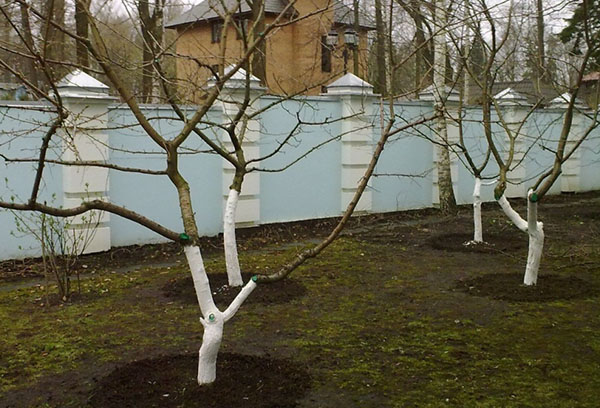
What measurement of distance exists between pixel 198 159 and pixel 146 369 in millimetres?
5747

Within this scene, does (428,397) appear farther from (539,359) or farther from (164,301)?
(164,301)

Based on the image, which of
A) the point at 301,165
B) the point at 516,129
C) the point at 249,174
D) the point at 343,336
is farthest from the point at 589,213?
the point at 343,336

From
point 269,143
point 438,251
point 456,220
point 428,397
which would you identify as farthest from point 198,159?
point 428,397

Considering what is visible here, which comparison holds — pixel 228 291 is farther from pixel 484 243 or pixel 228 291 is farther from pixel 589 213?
pixel 589 213

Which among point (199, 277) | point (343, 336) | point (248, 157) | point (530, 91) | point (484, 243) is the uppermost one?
point (530, 91)

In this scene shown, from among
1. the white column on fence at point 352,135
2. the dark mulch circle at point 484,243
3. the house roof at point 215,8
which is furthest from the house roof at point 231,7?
the dark mulch circle at point 484,243

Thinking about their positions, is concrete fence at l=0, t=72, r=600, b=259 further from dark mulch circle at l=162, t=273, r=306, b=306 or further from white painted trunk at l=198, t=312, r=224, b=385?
white painted trunk at l=198, t=312, r=224, b=385

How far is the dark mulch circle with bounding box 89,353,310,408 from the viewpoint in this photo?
4.02 metres

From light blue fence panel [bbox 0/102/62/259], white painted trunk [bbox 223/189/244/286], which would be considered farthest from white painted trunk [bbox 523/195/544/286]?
light blue fence panel [bbox 0/102/62/259]

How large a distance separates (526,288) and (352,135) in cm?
557

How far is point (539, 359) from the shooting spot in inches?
191

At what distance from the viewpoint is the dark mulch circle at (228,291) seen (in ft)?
21.5

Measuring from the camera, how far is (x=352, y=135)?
11852 mm

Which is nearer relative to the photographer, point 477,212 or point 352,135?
point 477,212
